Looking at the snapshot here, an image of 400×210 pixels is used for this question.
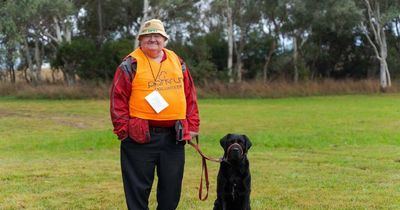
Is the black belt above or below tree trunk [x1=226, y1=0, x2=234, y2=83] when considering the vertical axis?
below

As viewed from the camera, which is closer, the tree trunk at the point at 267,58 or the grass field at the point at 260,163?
the grass field at the point at 260,163

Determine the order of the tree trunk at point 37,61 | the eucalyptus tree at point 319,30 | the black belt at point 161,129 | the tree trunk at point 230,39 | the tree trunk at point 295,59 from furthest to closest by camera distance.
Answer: the tree trunk at point 37,61, the tree trunk at point 295,59, the tree trunk at point 230,39, the eucalyptus tree at point 319,30, the black belt at point 161,129

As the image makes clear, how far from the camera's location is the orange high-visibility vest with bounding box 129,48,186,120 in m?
4.83

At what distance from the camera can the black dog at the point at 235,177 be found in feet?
18.4

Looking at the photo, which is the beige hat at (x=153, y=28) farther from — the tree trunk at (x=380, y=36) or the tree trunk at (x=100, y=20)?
the tree trunk at (x=100, y=20)

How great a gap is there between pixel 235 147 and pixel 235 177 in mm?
343

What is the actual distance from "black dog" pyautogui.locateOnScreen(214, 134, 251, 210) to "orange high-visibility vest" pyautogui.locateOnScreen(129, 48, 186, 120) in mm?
932

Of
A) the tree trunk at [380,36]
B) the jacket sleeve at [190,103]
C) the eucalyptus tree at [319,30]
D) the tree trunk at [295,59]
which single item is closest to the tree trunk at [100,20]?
the eucalyptus tree at [319,30]

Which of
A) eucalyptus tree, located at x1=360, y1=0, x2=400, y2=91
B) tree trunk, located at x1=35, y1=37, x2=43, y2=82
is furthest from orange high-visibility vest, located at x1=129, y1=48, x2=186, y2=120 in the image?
tree trunk, located at x1=35, y1=37, x2=43, y2=82

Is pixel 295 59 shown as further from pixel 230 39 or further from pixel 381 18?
pixel 381 18

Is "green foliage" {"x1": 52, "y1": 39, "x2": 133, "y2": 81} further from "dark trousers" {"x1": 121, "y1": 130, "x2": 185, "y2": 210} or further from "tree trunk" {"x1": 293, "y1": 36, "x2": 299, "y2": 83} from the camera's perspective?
"dark trousers" {"x1": 121, "y1": 130, "x2": 185, "y2": 210}

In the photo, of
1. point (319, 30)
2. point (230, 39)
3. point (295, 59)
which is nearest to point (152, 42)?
point (230, 39)

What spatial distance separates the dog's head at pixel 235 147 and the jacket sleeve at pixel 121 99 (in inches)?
47.4

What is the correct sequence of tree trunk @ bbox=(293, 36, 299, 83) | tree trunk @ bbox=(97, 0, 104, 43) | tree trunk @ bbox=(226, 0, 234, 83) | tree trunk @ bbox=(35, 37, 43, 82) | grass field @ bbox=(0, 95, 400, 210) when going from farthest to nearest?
tree trunk @ bbox=(35, 37, 43, 82), tree trunk @ bbox=(97, 0, 104, 43), tree trunk @ bbox=(293, 36, 299, 83), tree trunk @ bbox=(226, 0, 234, 83), grass field @ bbox=(0, 95, 400, 210)
